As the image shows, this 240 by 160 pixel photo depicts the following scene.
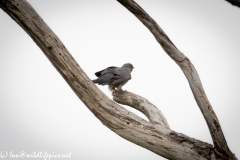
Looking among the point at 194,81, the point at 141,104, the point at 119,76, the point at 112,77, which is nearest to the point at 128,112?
the point at 194,81

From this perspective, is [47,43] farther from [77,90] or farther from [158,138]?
[158,138]

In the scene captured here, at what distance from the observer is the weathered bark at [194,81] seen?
2834mm

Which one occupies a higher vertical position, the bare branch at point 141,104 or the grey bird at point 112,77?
the grey bird at point 112,77

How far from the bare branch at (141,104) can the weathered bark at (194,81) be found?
131 centimetres

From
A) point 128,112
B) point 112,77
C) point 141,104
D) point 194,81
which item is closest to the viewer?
point 194,81

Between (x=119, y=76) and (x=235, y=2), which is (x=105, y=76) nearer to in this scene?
(x=119, y=76)

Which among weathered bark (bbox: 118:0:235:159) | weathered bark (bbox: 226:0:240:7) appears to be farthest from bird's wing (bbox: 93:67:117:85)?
weathered bark (bbox: 226:0:240:7)

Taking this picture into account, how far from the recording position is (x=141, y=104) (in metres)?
5.14

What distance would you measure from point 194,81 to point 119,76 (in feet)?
8.91

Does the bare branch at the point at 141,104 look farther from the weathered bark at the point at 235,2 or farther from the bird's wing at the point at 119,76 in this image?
the weathered bark at the point at 235,2

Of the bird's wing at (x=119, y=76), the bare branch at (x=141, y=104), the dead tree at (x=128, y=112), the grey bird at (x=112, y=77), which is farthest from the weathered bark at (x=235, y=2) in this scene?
the bird's wing at (x=119, y=76)

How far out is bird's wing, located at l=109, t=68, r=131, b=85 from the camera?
5.45m

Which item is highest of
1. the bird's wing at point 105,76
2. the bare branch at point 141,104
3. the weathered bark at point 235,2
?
the bird's wing at point 105,76

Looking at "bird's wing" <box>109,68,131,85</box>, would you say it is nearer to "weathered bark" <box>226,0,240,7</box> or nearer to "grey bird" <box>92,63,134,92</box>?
"grey bird" <box>92,63,134,92</box>
